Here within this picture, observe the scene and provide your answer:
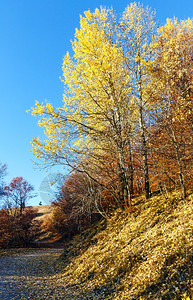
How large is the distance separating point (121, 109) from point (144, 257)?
6270 mm

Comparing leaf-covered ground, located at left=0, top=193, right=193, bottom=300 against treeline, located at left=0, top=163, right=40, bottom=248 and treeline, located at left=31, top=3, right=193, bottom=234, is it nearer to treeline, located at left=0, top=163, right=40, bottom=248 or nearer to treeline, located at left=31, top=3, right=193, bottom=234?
treeline, located at left=31, top=3, right=193, bottom=234

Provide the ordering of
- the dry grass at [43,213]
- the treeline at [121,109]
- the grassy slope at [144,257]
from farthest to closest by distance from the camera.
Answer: the dry grass at [43,213] → the treeline at [121,109] → the grassy slope at [144,257]

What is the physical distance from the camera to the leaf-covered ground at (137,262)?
4.20 meters

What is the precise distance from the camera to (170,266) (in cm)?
439

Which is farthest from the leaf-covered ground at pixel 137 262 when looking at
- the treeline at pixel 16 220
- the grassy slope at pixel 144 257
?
the treeline at pixel 16 220

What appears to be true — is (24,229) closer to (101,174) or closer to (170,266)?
(101,174)

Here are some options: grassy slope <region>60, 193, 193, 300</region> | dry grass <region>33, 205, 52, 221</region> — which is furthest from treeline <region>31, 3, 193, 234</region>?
dry grass <region>33, 205, 52, 221</region>

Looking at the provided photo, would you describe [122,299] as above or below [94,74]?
below

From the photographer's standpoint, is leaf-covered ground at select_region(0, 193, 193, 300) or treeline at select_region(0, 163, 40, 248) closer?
leaf-covered ground at select_region(0, 193, 193, 300)

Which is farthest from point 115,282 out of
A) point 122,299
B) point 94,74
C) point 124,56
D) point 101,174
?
point 124,56

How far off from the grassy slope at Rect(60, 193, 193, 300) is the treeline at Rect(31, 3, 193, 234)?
1.08m

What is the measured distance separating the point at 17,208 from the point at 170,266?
2550 centimetres

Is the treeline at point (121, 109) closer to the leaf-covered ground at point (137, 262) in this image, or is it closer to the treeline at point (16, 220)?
the leaf-covered ground at point (137, 262)

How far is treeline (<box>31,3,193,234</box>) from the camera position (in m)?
8.10
